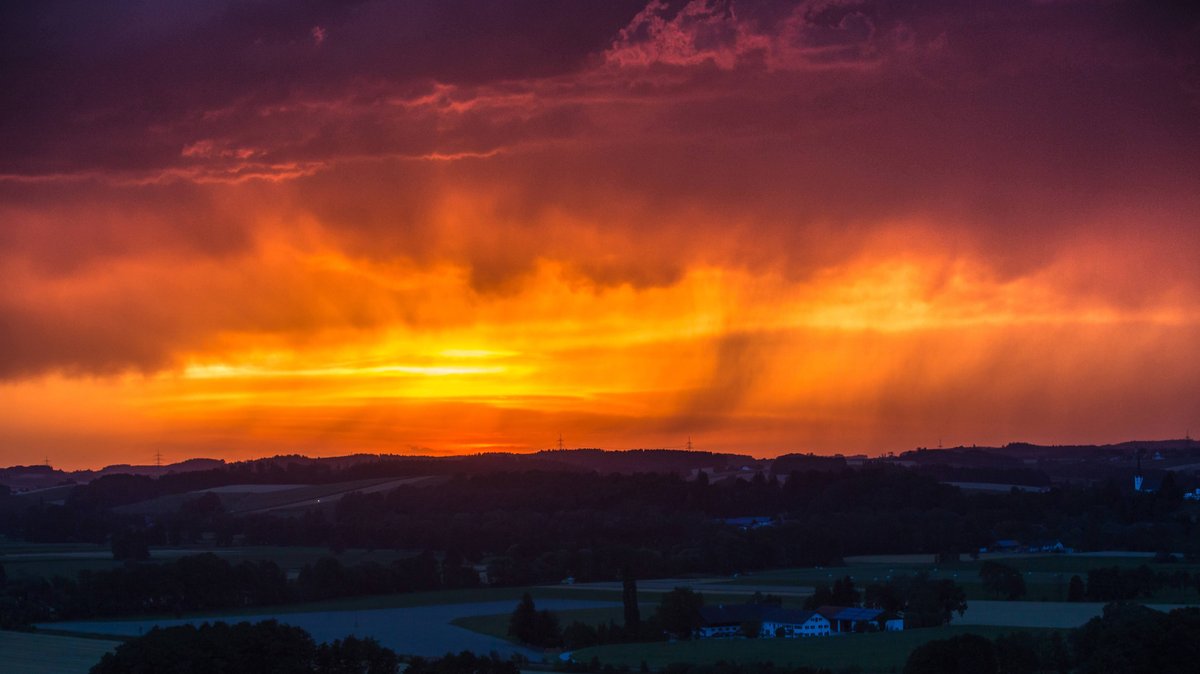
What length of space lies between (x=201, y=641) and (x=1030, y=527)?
8286cm

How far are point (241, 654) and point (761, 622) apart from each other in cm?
2767

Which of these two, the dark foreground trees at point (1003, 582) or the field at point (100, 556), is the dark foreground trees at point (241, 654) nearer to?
the dark foreground trees at point (1003, 582)

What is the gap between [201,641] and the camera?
154 ft

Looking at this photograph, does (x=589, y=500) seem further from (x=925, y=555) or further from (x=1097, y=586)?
(x=1097, y=586)

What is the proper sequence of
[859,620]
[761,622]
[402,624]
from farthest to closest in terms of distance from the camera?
[402,624] < [859,620] < [761,622]

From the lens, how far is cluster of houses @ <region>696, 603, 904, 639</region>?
67.3 meters

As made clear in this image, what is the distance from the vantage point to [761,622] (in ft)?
222

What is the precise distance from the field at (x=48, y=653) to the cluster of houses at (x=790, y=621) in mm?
25775

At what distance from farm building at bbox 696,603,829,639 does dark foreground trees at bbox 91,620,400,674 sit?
73.1 ft

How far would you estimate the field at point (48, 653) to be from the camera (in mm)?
55031

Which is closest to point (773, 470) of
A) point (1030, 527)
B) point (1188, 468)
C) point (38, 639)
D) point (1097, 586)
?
point (1188, 468)

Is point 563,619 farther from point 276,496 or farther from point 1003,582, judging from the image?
point 276,496

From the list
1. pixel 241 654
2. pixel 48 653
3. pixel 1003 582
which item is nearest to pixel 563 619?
pixel 48 653

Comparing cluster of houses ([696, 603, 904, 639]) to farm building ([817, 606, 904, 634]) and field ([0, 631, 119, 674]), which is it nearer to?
farm building ([817, 606, 904, 634])
